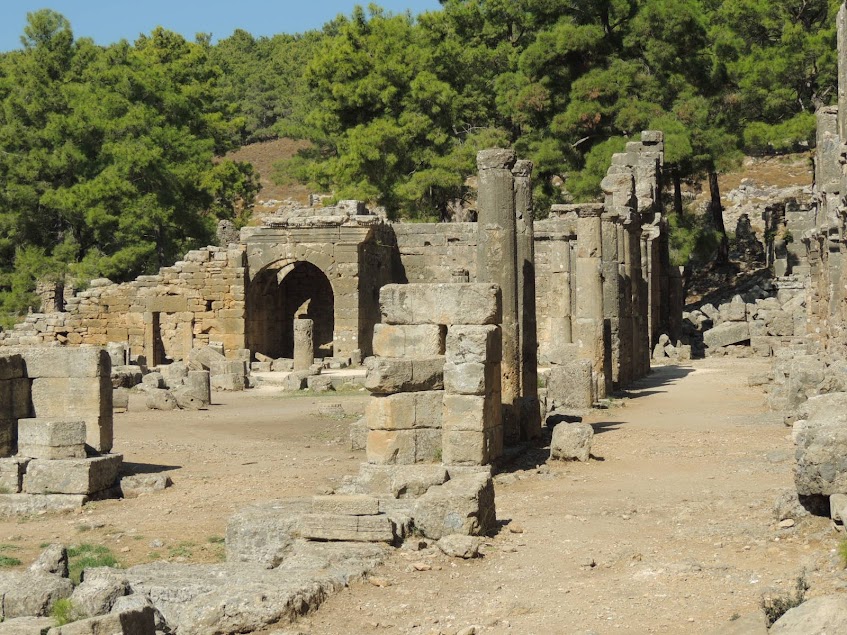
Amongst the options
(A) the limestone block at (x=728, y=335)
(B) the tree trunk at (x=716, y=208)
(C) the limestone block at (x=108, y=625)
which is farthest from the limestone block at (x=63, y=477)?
(B) the tree trunk at (x=716, y=208)

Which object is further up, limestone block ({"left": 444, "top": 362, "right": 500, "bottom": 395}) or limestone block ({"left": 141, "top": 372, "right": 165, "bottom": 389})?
limestone block ({"left": 444, "top": 362, "right": 500, "bottom": 395})

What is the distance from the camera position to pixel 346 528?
33.0 feet

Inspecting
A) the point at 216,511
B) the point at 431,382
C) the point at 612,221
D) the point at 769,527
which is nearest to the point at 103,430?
the point at 216,511

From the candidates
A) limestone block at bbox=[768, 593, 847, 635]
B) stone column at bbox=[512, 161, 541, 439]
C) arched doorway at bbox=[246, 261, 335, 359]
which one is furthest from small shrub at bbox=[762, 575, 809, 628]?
arched doorway at bbox=[246, 261, 335, 359]

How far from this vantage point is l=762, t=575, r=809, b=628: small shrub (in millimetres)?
6927

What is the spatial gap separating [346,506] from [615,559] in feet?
7.36

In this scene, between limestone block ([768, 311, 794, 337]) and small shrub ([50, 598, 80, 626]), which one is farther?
limestone block ([768, 311, 794, 337])

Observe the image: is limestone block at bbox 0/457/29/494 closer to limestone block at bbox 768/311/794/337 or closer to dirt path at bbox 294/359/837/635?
dirt path at bbox 294/359/837/635

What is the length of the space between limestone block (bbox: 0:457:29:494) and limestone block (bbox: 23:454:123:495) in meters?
0.07

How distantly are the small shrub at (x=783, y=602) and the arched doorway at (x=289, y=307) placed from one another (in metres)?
25.4

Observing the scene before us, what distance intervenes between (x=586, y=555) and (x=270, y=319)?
2460 cm

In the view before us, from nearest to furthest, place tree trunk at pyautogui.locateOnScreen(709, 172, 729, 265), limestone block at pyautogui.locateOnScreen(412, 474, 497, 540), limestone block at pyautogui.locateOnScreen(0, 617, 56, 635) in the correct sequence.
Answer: limestone block at pyautogui.locateOnScreen(0, 617, 56, 635)
limestone block at pyautogui.locateOnScreen(412, 474, 497, 540)
tree trunk at pyautogui.locateOnScreen(709, 172, 729, 265)

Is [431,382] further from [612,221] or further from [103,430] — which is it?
[612,221]

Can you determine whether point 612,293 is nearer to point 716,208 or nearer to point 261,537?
point 261,537
